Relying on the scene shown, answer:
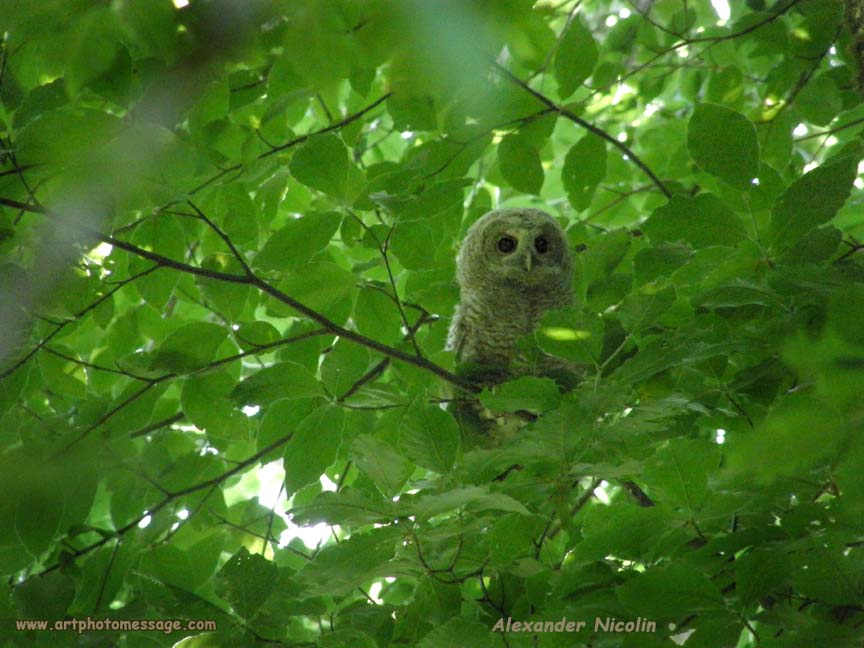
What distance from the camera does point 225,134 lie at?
6.72 feet

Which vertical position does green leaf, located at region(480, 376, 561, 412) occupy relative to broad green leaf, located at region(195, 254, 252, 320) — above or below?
below

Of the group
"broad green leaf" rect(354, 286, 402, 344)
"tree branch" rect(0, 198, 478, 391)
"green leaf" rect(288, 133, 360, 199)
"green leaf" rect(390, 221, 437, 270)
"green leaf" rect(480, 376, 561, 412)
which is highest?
"green leaf" rect(288, 133, 360, 199)

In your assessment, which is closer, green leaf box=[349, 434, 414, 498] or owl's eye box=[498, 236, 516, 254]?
green leaf box=[349, 434, 414, 498]

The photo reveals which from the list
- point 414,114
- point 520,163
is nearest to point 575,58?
point 520,163

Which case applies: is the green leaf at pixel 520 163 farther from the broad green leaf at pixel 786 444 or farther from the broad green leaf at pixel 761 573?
the broad green leaf at pixel 786 444

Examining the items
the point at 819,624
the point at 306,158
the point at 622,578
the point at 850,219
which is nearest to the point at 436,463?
the point at 622,578

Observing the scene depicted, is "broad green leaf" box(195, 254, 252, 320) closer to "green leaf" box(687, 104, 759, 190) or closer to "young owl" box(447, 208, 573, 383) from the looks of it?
"young owl" box(447, 208, 573, 383)

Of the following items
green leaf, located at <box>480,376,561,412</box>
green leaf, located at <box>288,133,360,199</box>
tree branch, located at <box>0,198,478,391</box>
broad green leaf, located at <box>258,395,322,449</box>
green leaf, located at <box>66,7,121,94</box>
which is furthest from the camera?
broad green leaf, located at <box>258,395,322,449</box>

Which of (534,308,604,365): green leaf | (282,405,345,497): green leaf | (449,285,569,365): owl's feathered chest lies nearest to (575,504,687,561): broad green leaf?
(534,308,604,365): green leaf

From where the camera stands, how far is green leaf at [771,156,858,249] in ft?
4.27

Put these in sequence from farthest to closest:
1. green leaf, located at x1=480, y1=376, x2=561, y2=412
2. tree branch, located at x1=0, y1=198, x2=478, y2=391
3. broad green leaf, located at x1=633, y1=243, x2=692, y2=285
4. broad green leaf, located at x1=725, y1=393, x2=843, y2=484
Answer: broad green leaf, located at x1=633, y1=243, x2=692, y2=285 → tree branch, located at x1=0, y1=198, x2=478, y2=391 → green leaf, located at x1=480, y1=376, x2=561, y2=412 → broad green leaf, located at x1=725, y1=393, x2=843, y2=484

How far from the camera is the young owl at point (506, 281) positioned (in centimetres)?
264

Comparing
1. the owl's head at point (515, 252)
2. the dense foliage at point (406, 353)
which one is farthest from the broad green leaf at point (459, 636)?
the owl's head at point (515, 252)

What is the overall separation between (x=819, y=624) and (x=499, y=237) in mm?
2091
